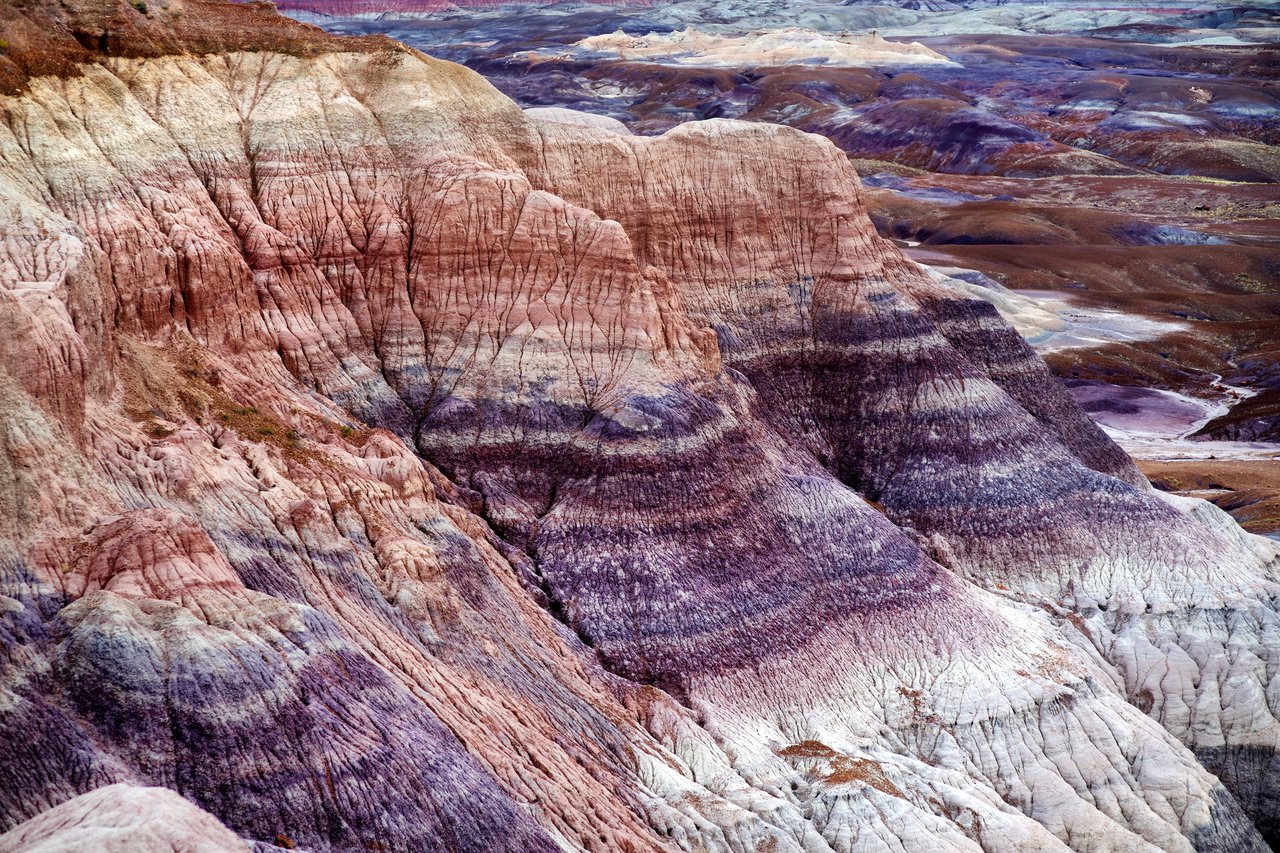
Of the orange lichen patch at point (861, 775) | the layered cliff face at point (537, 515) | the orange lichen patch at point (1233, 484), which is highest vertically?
the layered cliff face at point (537, 515)

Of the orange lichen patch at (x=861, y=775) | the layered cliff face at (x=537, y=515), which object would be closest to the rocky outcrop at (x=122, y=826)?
the layered cliff face at (x=537, y=515)

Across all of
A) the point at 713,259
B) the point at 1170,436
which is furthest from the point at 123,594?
the point at 1170,436

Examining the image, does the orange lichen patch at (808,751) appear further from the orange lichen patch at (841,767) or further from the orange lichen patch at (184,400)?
the orange lichen patch at (184,400)

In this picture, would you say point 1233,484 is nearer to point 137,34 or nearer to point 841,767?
point 841,767

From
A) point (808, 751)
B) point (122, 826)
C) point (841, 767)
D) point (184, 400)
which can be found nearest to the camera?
point (122, 826)

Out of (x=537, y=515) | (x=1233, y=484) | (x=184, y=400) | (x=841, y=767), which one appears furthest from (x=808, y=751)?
(x=1233, y=484)

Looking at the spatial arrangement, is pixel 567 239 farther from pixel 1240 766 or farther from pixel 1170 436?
pixel 1170 436

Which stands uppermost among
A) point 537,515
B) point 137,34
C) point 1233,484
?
point 137,34

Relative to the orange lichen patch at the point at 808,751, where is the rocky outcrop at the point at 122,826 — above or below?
above

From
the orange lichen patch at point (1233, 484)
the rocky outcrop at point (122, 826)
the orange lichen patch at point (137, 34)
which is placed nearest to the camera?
the rocky outcrop at point (122, 826)
